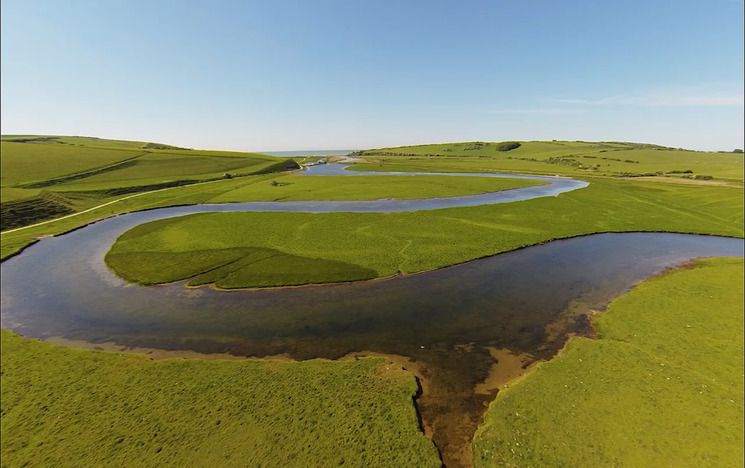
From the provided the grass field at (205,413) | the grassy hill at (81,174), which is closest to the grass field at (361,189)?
the grassy hill at (81,174)

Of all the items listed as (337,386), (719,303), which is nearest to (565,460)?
(337,386)

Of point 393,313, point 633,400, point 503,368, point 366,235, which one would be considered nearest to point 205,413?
point 393,313

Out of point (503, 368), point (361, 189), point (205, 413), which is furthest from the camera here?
point (361, 189)

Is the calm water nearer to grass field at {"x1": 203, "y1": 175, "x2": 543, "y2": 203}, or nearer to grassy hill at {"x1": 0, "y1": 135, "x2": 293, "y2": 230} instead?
grassy hill at {"x1": 0, "y1": 135, "x2": 293, "y2": 230}

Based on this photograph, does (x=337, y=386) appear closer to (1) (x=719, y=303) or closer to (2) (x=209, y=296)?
(2) (x=209, y=296)

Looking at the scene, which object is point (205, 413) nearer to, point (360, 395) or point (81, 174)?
point (360, 395)

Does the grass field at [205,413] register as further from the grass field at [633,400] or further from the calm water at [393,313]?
the grass field at [633,400]
